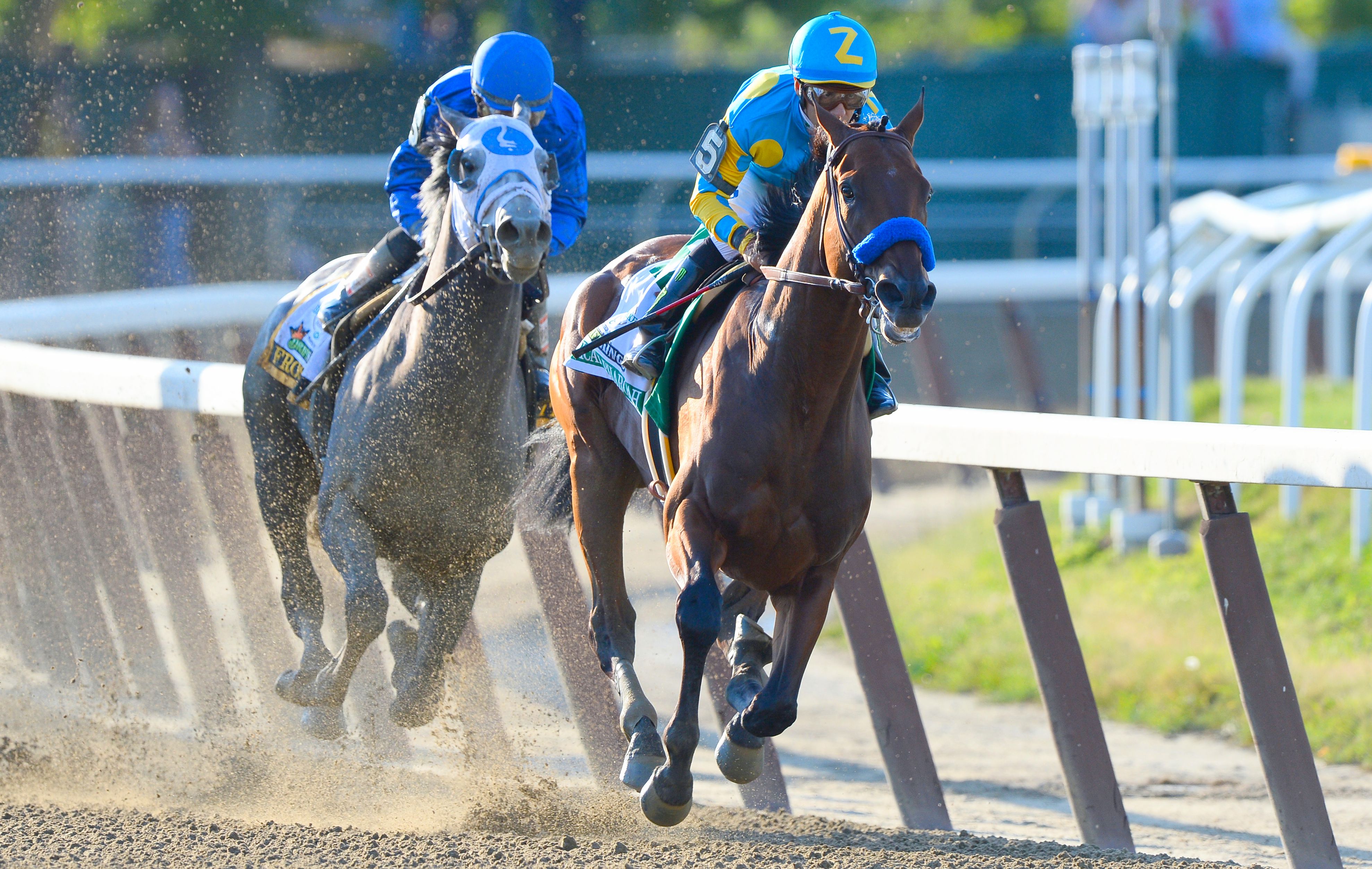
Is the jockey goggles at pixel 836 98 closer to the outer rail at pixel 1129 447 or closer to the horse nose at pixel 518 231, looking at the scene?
the horse nose at pixel 518 231

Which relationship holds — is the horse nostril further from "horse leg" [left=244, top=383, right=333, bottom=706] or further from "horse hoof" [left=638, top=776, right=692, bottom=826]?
"horse leg" [left=244, top=383, right=333, bottom=706]

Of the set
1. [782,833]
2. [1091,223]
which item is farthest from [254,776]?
[1091,223]

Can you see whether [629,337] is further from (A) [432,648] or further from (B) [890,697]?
(B) [890,697]

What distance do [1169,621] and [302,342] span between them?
354 cm

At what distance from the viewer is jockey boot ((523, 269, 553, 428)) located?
429 centimetres

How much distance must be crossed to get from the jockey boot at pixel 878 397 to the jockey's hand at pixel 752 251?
1.01 feet

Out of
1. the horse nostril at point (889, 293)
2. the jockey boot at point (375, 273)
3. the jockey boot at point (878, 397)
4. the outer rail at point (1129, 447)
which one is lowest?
the outer rail at point (1129, 447)

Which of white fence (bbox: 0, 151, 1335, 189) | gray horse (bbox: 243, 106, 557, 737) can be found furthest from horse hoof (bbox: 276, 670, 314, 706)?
white fence (bbox: 0, 151, 1335, 189)

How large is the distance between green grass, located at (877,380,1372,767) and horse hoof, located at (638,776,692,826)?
262 cm

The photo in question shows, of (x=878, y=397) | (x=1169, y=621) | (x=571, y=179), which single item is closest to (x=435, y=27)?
(x=1169, y=621)

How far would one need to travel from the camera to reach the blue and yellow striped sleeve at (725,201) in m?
3.63

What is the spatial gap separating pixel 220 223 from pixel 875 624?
8.02 m

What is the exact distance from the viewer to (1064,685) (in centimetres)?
395

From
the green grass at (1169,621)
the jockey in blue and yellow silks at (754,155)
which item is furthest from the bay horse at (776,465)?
the green grass at (1169,621)
